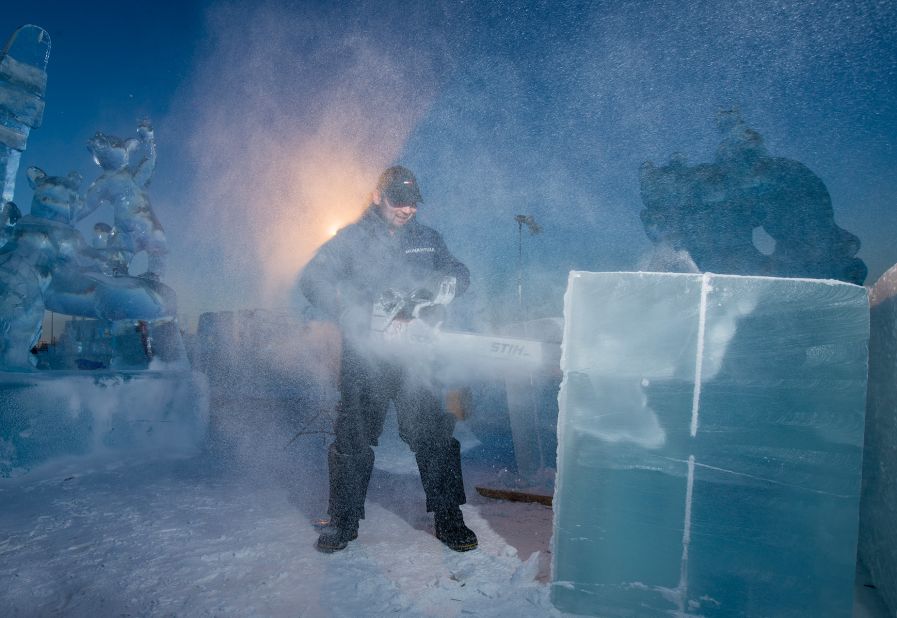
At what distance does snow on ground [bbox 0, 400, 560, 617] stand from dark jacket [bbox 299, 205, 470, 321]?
152 cm

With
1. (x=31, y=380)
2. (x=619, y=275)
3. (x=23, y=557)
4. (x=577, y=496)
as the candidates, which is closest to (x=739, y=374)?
(x=619, y=275)

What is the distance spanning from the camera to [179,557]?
2.60 metres

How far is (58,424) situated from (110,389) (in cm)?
55

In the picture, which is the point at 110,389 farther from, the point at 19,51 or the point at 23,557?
the point at 19,51

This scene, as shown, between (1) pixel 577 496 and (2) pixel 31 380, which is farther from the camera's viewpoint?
(2) pixel 31 380

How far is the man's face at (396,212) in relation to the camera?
3131 mm

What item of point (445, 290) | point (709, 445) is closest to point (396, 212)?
point (445, 290)

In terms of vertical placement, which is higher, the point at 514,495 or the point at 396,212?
the point at 396,212

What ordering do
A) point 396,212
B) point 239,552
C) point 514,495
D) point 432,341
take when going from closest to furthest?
point 239,552 < point 432,341 < point 396,212 < point 514,495

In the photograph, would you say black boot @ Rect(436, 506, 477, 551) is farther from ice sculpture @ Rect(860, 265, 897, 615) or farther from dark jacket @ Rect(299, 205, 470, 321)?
ice sculpture @ Rect(860, 265, 897, 615)

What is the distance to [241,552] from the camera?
2660 mm

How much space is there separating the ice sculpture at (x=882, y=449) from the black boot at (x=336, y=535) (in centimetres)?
277

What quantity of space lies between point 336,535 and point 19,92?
612 centimetres

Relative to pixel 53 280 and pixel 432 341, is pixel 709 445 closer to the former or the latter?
pixel 432 341
